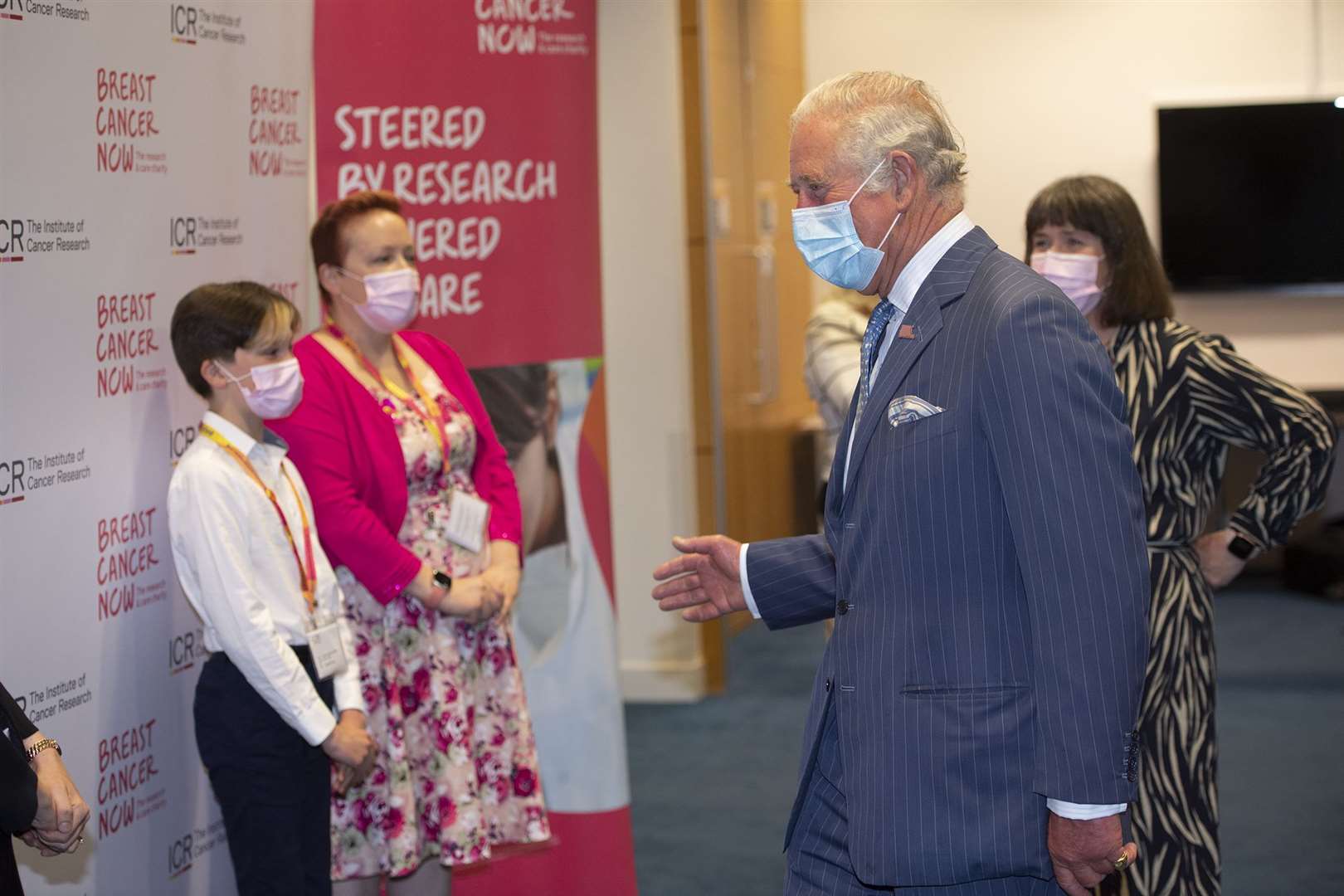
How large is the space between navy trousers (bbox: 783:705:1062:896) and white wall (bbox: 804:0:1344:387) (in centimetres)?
475

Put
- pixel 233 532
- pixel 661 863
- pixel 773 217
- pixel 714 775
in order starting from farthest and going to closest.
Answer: pixel 773 217, pixel 714 775, pixel 661 863, pixel 233 532

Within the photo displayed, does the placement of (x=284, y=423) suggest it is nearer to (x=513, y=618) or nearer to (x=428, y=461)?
(x=428, y=461)

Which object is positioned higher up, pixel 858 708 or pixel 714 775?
pixel 858 708

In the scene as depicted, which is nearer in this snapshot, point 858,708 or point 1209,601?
point 858,708

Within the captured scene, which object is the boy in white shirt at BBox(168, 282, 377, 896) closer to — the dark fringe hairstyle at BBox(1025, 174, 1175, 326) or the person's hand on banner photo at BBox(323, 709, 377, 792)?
the person's hand on banner photo at BBox(323, 709, 377, 792)

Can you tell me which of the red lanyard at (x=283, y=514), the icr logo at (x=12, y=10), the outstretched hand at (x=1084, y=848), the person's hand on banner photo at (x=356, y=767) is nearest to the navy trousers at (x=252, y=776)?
the person's hand on banner photo at (x=356, y=767)

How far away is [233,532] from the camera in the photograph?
2770mm

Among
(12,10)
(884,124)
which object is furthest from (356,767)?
(884,124)

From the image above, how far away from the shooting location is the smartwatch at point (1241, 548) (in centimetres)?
312

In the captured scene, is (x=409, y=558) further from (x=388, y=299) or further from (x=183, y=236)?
(x=183, y=236)

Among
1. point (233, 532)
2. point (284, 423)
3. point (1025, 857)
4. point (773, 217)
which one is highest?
point (773, 217)

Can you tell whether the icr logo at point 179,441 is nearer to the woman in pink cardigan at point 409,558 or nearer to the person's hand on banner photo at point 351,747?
the woman in pink cardigan at point 409,558

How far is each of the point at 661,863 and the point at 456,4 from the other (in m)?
2.53

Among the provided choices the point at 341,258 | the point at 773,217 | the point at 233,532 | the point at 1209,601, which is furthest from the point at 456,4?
the point at 773,217
